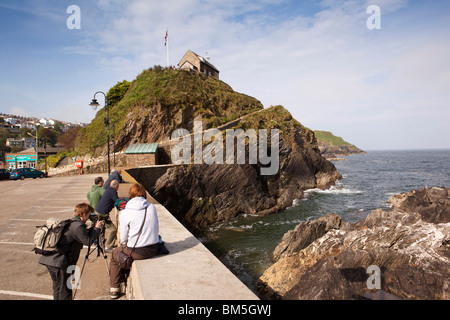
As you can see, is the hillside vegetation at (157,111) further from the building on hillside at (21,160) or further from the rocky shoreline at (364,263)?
the building on hillside at (21,160)

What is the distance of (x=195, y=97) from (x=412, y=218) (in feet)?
107

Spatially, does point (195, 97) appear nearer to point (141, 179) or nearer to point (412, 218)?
point (141, 179)

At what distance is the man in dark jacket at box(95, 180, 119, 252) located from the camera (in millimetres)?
6430

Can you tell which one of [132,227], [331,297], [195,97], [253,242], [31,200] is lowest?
[253,242]

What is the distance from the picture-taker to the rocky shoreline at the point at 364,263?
29.4 feet

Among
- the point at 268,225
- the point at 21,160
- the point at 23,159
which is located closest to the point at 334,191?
the point at 268,225

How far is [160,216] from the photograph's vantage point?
780 centimetres

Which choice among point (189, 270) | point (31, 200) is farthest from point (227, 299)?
point (31, 200)

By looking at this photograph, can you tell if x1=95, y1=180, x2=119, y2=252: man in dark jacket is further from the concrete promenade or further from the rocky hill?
the rocky hill

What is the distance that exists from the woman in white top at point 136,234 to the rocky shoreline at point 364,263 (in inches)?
270

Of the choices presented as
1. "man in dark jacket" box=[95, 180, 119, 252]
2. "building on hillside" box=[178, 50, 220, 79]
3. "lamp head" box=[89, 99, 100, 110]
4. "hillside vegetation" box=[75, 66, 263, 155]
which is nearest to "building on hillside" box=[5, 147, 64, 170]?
"hillside vegetation" box=[75, 66, 263, 155]

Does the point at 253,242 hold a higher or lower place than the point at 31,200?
lower
